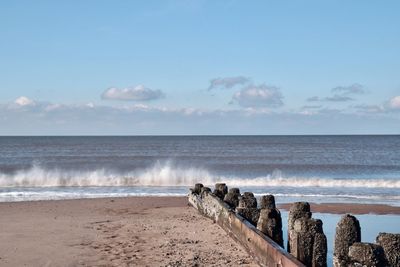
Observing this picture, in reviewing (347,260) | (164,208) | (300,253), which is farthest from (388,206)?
(347,260)

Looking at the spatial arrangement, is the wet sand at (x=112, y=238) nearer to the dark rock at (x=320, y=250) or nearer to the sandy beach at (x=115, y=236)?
the sandy beach at (x=115, y=236)

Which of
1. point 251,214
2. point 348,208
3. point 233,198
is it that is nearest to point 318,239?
point 251,214

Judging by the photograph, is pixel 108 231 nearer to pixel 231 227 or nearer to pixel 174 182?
pixel 231 227

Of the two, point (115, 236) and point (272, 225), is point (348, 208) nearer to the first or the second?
point (115, 236)

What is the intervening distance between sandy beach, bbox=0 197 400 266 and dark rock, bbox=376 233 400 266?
2738 mm

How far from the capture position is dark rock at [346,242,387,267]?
16.1ft

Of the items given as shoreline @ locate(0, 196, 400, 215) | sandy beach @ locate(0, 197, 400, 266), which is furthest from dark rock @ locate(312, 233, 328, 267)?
shoreline @ locate(0, 196, 400, 215)

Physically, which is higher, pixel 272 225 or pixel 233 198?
pixel 233 198

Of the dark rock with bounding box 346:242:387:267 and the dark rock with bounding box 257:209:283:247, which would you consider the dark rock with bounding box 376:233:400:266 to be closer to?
the dark rock with bounding box 346:242:387:267

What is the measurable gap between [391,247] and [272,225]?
8.17 feet

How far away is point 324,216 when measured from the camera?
524 inches

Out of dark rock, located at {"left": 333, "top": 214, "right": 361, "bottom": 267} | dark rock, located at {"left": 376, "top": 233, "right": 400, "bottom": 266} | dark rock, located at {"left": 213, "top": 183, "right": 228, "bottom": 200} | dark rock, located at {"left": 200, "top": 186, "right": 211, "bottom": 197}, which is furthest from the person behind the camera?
dark rock, located at {"left": 200, "top": 186, "right": 211, "bottom": 197}

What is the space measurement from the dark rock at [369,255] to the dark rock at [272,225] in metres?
2.55

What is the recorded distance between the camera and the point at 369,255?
4906 mm
